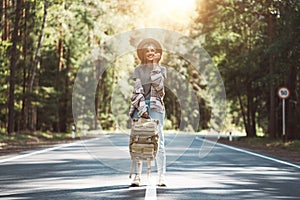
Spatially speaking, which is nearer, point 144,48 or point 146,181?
point 144,48

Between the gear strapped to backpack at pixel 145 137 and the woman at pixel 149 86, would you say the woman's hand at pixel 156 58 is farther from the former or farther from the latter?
the gear strapped to backpack at pixel 145 137

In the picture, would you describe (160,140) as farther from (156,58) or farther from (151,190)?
(156,58)

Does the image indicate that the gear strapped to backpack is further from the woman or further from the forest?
the forest

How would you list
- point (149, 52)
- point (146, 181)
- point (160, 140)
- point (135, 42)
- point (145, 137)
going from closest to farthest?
point (145, 137), point (149, 52), point (160, 140), point (146, 181), point (135, 42)

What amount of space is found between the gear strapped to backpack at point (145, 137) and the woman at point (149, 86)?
4.6 inches

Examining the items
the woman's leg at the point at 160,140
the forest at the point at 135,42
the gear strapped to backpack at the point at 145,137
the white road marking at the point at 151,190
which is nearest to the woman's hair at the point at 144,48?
the woman's leg at the point at 160,140

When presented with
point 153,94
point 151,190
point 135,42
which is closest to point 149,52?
point 153,94

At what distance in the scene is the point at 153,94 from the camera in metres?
8.54

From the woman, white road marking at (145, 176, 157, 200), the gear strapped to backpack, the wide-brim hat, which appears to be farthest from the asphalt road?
the wide-brim hat

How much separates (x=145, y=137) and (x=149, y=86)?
75 cm

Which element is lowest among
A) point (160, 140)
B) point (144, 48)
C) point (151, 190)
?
point (151, 190)

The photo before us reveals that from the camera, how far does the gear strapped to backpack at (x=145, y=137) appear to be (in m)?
8.46

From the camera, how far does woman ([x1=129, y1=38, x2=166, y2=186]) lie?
8.43 meters

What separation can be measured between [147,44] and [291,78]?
22706 millimetres
